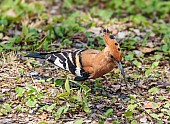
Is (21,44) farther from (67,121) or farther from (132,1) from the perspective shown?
(132,1)

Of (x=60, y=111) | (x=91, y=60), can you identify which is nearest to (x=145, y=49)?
(x=91, y=60)

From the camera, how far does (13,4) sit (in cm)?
853

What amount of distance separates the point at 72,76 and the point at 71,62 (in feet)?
1.45

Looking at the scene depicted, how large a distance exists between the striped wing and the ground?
12 centimetres

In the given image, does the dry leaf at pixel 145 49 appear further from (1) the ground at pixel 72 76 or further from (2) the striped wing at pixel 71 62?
(2) the striped wing at pixel 71 62

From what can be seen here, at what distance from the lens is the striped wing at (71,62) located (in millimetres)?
5383

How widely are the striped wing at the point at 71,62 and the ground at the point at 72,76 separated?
0.38 feet

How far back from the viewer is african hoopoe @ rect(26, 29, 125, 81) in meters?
5.21

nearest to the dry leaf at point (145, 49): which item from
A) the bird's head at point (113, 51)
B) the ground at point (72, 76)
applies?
the ground at point (72, 76)

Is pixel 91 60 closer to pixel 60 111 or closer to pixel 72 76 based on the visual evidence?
pixel 72 76

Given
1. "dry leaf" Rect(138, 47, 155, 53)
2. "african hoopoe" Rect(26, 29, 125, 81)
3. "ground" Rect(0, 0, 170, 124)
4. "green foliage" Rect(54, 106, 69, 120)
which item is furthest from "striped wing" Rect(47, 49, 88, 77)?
"dry leaf" Rect(138, 47, 155, 53)

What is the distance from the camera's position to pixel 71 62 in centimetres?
543

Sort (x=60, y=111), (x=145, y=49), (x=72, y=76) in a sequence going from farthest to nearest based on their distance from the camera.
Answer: (x=145, y=49) → (x=72, y=76) → (x=60, y=111)

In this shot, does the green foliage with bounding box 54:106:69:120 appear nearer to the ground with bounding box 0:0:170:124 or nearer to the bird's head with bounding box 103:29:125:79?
the ground with bounding box 0:0:170:124
